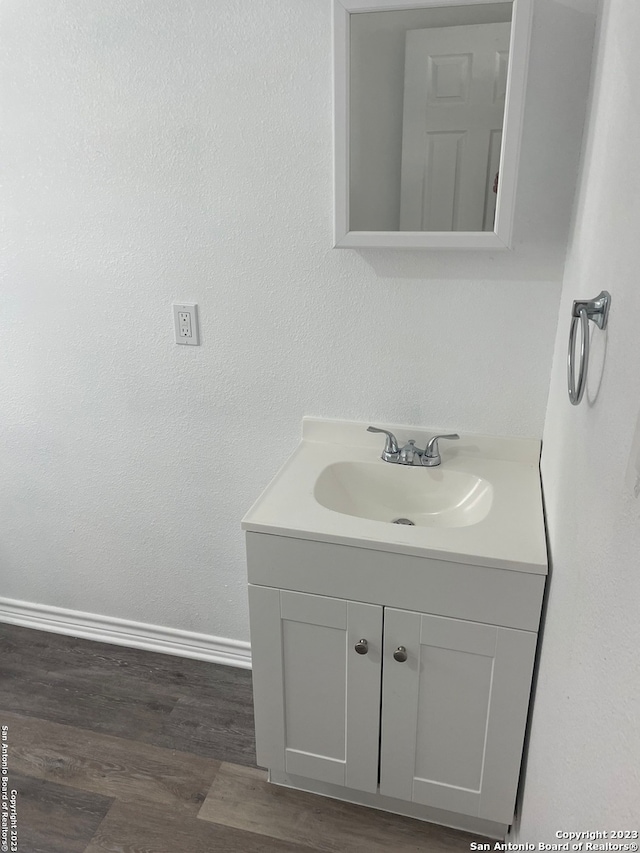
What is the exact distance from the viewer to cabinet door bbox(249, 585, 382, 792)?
4.61ft

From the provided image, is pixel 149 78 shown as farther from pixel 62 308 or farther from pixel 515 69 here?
pixel 515 69

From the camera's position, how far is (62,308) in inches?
73.0

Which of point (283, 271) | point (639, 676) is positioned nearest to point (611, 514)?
point (639, 676)

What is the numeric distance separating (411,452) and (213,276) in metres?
0.70

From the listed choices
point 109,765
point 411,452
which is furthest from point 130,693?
point 411,452

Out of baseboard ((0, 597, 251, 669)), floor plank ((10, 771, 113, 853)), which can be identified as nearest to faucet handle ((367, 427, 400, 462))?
baseboard ((0, 597, 251, 669))

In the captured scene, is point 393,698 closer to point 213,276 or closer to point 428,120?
point 213,276

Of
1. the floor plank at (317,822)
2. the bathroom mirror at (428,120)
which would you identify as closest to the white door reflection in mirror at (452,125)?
the bathroom mirror at (428,120)

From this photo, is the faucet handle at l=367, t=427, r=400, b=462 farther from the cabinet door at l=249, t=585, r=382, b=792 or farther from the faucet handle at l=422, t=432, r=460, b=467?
the cabinet door at l=249, t=585, r=382, b=792

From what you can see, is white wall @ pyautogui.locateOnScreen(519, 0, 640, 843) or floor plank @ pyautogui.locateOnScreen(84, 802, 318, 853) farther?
floor plank @ pyautogui.locateOnScreen(84, 802, 318, 853)

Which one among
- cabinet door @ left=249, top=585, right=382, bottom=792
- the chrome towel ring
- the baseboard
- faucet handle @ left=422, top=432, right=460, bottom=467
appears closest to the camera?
the chrome towel ring

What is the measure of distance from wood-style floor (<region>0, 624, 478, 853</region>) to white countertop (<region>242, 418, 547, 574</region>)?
78cm

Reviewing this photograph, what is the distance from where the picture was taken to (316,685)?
1.48 metres

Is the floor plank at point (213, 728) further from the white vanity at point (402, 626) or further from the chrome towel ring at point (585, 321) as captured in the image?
the chrome towel ring at point (585, 321)
